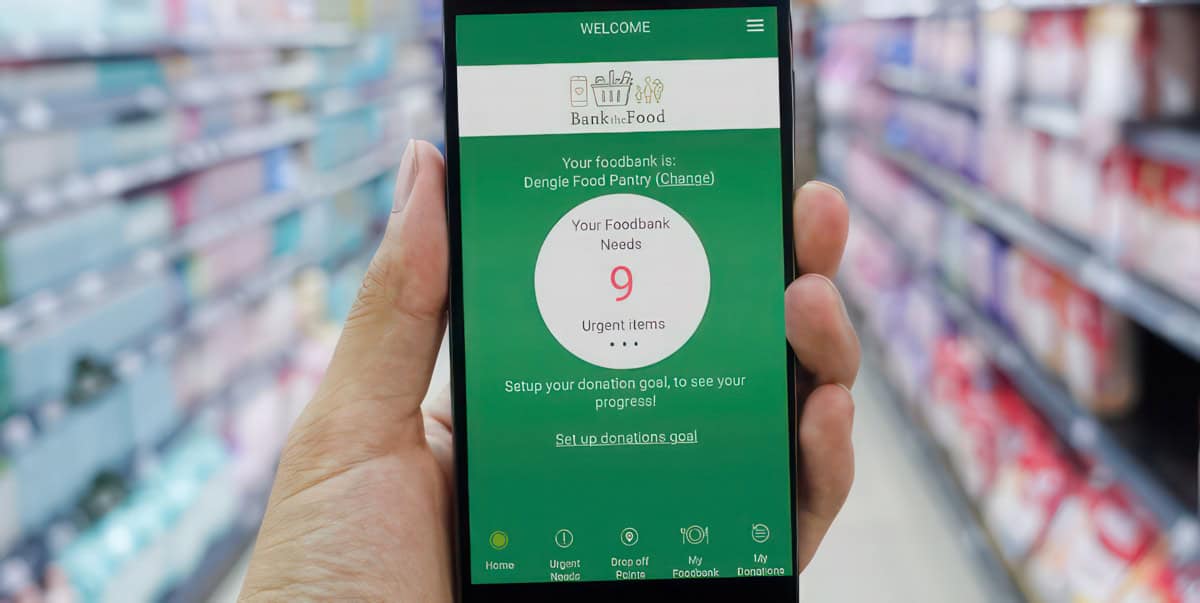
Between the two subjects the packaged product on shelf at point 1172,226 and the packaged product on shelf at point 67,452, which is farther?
the packaged product on shelf at point 67,452

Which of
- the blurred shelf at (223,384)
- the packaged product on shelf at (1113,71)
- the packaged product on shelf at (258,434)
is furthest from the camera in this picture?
the packaged product on shelf at (258,434)

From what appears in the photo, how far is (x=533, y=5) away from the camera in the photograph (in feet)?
3.72

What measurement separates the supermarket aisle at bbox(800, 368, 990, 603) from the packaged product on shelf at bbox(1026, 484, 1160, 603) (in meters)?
0.47

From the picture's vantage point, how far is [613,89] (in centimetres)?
112

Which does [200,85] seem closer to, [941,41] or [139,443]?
[139,443]

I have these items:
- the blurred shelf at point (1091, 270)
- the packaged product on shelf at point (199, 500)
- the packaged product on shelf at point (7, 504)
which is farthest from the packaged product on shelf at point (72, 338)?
the blurred shelf at point (1091, 270)

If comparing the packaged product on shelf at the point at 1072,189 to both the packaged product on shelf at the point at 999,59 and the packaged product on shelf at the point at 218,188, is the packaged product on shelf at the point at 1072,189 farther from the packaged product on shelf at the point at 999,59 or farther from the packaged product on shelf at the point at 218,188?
the packaged product on shelf at the point at 218,188

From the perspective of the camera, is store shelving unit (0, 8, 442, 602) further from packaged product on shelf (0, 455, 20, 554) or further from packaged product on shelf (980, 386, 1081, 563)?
packaged product on shelf (980, 386, 1081, 563)

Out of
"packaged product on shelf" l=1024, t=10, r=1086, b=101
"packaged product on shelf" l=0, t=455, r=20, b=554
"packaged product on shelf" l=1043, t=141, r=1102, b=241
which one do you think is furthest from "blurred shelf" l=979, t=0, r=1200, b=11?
"packaged product on shelf" l=0, t=455, r=20, b=554

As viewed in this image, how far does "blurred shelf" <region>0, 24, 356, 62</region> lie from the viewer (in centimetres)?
237

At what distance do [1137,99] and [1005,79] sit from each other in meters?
0.88

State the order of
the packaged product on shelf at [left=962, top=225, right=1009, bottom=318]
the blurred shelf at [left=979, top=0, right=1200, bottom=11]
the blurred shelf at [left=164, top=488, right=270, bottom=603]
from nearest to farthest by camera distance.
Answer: the blurred shelf at [left=979, top=0, right=1200, bottom=11] → the blurred shelf at [left=164, top=488, right=270, bottom=603] → the packaged product on shelf at [left=962, top=225, right=1009, bottom=318]

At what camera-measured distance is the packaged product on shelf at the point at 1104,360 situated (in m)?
2.36

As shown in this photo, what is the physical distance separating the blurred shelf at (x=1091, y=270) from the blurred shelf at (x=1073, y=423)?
0.25m
